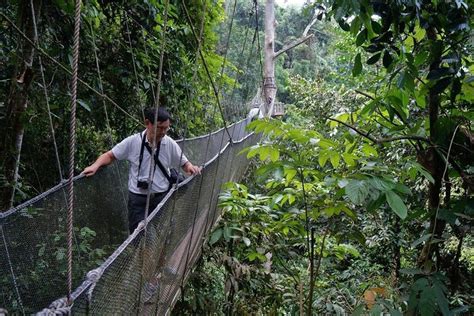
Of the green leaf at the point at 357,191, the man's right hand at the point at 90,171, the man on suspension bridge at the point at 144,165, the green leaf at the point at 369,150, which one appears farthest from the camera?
the man on suspension bridge at the point at 144,165

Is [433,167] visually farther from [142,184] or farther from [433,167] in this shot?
[142,184]

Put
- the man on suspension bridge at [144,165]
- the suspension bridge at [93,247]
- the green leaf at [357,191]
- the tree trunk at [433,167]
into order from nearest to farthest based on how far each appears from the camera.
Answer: the suspension bridge at [93,247] < the green leaf at [357,191] < the tree trunk at [433,167] < the man on suspension bridge at [144,165]

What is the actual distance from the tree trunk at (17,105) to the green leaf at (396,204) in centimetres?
144

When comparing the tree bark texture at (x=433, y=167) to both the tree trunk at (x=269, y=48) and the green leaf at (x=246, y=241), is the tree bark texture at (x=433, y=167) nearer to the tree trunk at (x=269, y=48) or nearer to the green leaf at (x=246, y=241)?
the green leaf at (x=246, y=241)

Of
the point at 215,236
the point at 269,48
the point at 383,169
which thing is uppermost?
the point at 269,48

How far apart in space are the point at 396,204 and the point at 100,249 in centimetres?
102

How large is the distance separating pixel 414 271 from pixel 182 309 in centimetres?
123

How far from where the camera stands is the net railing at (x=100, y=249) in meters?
0.93

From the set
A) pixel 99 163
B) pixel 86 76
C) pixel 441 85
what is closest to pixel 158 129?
pixel 99 163

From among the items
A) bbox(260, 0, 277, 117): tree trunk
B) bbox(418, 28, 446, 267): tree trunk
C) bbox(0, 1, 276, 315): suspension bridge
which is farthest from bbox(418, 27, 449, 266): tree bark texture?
bbox(260, 0, 277, 117): tree trunk

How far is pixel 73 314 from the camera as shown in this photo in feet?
2.27

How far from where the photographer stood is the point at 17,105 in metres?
1.81

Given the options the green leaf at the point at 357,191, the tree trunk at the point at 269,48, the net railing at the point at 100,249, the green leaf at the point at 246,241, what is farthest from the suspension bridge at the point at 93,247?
the tree trunk at the point at 269,48

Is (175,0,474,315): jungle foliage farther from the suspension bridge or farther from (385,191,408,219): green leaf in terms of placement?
the suspension bridge
